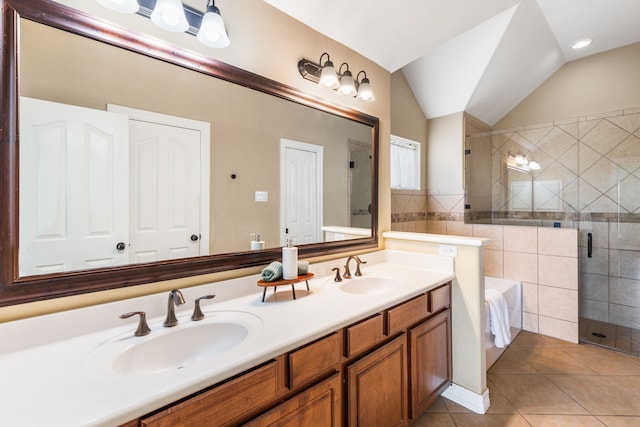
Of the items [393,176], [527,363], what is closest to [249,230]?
[393,176]

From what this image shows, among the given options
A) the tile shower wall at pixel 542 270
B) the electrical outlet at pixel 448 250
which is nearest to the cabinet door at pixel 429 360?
the electrical outlet at pixel 448 250

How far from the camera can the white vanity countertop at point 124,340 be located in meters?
0.63

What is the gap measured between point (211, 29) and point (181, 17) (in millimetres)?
120

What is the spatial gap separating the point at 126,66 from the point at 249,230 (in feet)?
2.77

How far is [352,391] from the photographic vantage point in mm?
1142

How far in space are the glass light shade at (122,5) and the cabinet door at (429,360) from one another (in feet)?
6.01

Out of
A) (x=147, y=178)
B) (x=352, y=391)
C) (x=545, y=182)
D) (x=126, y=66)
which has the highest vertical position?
(x=126, y=66)

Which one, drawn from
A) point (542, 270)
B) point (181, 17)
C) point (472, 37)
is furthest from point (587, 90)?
point (181, 17)

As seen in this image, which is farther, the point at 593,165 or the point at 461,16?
the point at 593,165

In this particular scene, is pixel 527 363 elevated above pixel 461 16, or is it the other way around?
pixel 461 16

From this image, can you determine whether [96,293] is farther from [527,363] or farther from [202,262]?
[527,363]

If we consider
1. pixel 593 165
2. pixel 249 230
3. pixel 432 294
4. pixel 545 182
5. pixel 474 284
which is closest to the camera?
pixel 249 230

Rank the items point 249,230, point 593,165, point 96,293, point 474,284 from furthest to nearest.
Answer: point 593,165
point 474,284
point 249,230
point 96,293

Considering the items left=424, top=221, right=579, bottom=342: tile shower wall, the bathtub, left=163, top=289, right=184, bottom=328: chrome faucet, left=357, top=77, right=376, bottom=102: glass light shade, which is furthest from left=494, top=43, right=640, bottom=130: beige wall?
left=163, top=289, right=184, bottom=328: chrome faucet
